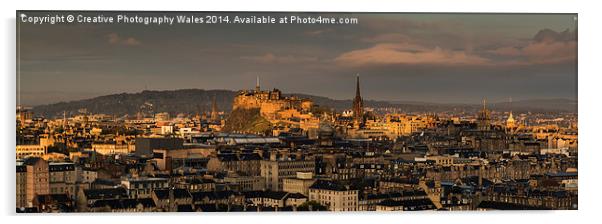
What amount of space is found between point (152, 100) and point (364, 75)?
136cm

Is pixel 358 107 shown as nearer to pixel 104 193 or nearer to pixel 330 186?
pixel 330 186

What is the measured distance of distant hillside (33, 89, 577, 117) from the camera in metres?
6.79

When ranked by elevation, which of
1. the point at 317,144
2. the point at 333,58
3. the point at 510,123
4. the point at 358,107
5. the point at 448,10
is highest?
the point at 448,10

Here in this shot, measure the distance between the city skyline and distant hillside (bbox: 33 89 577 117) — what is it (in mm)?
40

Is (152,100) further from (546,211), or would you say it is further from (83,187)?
(546,211)

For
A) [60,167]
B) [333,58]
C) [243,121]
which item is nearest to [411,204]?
[333,58]

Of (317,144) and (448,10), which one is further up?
(448,10)

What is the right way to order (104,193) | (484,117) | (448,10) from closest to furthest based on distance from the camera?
(104,193)
(448,10)
(484,117)

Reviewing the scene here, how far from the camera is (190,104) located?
691cm

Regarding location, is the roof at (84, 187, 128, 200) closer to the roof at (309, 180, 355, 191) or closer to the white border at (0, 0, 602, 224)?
the white border at (0, 0, 602, 224)

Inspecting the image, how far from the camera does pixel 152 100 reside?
6.83 metres

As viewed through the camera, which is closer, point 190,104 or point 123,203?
point 123,203

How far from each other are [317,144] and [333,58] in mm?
577

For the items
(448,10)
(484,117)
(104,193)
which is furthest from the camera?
(484,117)
